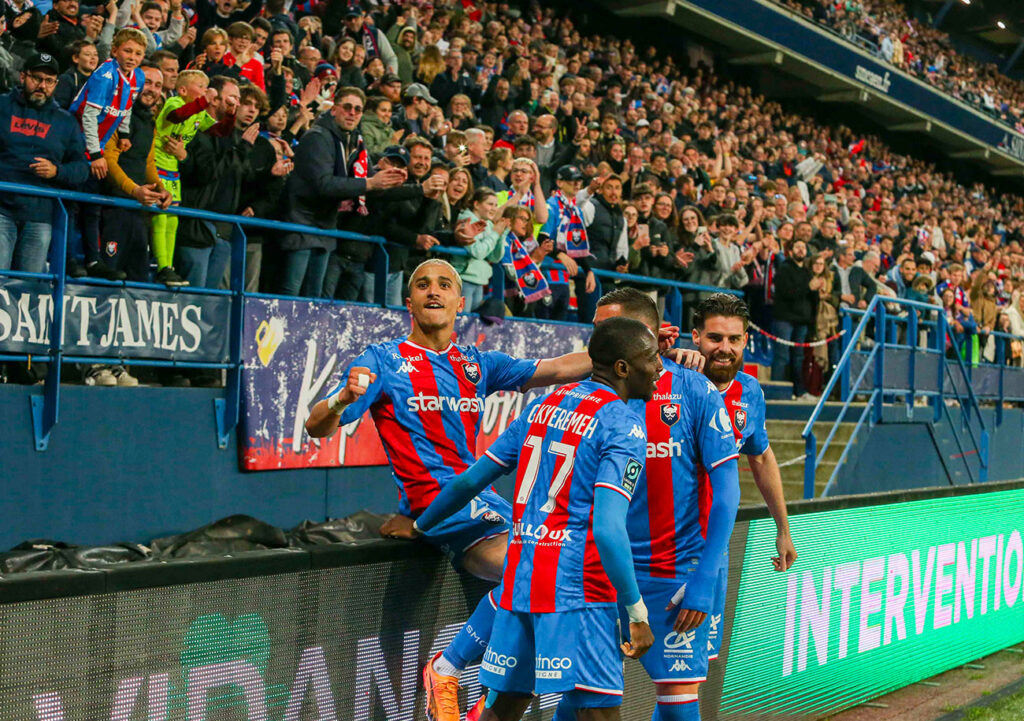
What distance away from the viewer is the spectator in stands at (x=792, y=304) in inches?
519

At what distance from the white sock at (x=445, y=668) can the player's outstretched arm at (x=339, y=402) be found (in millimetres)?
902

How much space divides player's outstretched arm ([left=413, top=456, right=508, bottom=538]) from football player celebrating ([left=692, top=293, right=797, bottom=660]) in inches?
53.1

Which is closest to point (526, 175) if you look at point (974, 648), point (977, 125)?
point (974, 648)

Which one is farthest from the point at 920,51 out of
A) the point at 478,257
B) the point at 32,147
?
the point at 32,147

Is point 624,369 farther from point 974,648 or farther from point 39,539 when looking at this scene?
point 974,648

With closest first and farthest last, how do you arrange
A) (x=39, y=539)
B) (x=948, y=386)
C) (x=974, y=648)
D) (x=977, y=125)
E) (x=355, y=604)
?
(x=355, y=604) < (x=39, y=539) < (x=974, y=648) < (x=948, y=386) < (x=977, y=125)

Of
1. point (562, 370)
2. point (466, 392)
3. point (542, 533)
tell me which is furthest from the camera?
point (562, 370)

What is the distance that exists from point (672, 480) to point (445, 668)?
3.68 ft

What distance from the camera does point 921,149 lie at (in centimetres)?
3809

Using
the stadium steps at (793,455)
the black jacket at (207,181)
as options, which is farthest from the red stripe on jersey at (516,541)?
the stadium steps at (793,455)

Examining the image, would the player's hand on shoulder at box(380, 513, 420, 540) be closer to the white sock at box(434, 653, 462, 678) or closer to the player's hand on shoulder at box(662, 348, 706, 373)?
the white sock at box(434, 653, 462, 678)

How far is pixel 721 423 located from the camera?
4.24 meters

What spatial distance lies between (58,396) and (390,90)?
5.48 m

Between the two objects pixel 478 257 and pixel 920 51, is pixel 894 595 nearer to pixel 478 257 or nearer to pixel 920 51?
pixel 478 257
